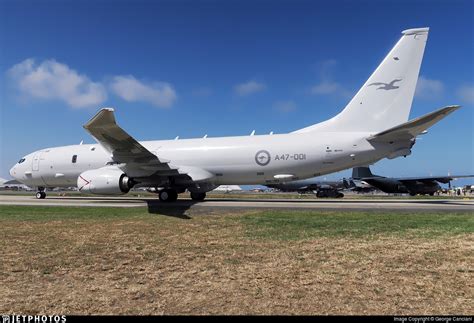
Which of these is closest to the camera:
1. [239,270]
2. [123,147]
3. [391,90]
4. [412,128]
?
[239,270]

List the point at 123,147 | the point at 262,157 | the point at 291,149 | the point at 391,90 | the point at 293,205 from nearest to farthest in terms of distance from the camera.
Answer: the point at 293,205, the point at 123,147, the point at 391,90, the point at 291,149, the point at 262,157

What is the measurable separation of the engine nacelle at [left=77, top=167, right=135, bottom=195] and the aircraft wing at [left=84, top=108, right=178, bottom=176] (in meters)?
0.75

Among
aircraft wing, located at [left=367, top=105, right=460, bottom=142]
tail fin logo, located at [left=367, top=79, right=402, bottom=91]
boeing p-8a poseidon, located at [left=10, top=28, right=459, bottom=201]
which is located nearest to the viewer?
aircraft wing, located at [left=367, top=105, right=460, bottom=142]

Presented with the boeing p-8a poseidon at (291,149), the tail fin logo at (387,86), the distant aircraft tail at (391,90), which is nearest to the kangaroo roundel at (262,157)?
the boeing p-8a poseidon at (291,149)

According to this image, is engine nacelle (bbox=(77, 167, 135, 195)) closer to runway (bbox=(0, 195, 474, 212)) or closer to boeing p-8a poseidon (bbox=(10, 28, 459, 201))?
boeing p-8a poseidon (bbox=(10, 28, 459, 201))

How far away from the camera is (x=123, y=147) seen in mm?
17672

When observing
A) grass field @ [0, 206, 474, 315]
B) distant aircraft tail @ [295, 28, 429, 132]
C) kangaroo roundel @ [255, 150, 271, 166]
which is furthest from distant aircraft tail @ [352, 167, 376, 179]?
grass field @ [0, 206, 474, 315]

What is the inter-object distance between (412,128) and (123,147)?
13.6 metres

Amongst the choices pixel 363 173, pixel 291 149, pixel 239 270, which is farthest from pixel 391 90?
pixel 363 173

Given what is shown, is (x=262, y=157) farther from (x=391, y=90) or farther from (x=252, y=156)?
(x=391, y=90)

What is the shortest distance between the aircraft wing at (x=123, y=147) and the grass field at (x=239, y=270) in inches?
243

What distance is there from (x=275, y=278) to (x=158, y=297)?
62.1 inches

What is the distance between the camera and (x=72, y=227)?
967cm

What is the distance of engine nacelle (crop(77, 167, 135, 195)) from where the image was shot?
18062mm
